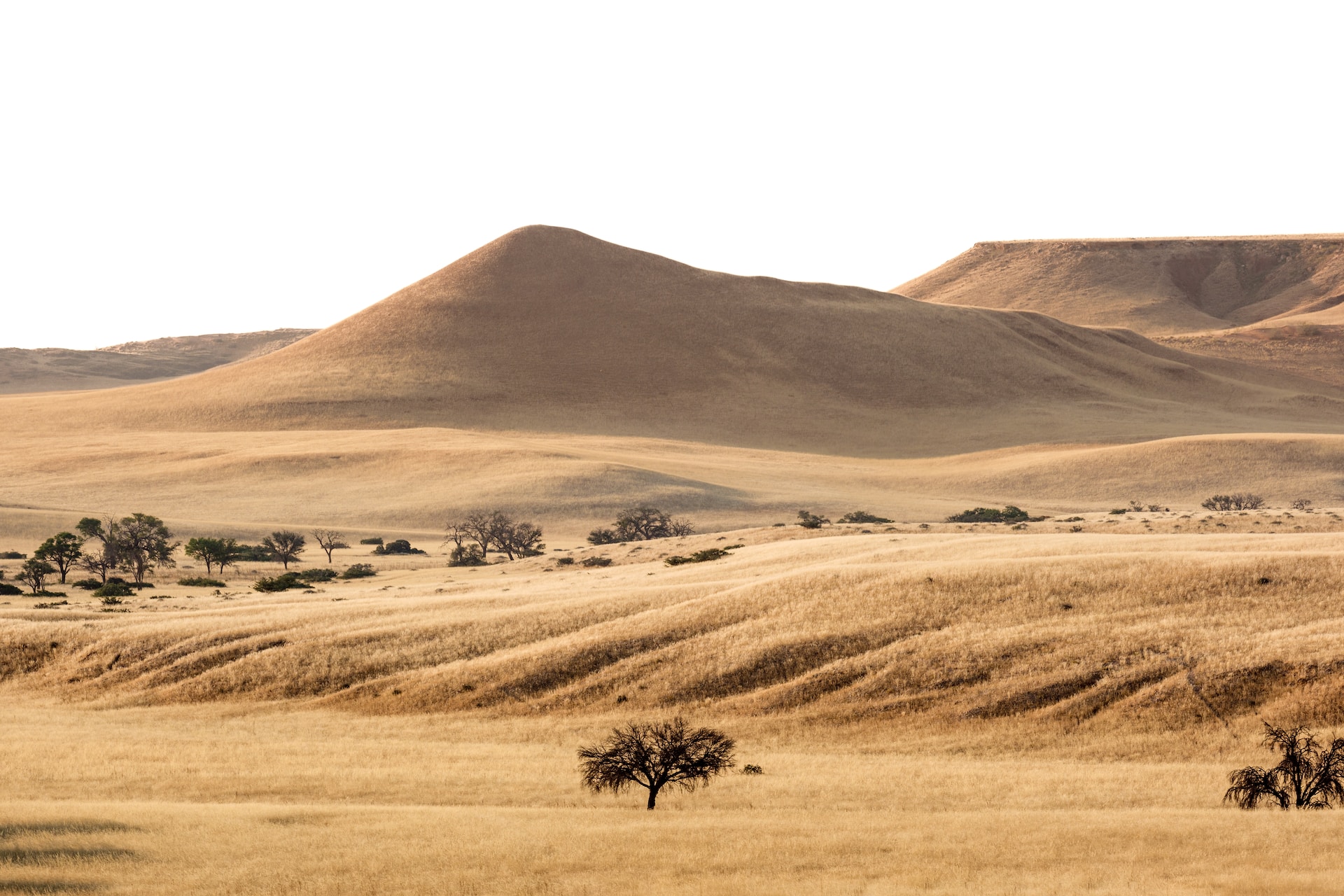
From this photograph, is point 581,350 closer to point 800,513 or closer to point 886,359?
point 886,359

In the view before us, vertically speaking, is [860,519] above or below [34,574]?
above

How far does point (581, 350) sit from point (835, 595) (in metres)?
124

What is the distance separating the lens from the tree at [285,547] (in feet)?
231

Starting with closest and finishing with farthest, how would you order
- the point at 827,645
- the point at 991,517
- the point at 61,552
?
the point at 827,645 → the point at 61,552 → the point at 991,517

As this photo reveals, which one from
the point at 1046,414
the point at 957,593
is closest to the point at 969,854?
the point at 957,593

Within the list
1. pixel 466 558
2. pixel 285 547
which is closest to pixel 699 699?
pixel 466 558

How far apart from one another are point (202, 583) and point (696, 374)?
95.2 meters

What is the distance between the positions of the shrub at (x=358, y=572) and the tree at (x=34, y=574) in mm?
13617

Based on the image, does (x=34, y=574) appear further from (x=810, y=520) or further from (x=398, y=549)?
(x=810, y=520)

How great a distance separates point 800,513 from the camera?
8188cm

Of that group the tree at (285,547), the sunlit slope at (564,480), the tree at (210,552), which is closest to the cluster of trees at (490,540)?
the sunlit slope at (564,480)

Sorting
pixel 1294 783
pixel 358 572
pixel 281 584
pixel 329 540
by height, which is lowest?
pixel 281 584

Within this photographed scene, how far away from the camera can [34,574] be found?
187 feet

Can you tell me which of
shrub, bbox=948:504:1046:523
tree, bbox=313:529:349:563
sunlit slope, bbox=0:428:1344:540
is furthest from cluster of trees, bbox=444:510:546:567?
shrub, bbox=948:504:1046:523
